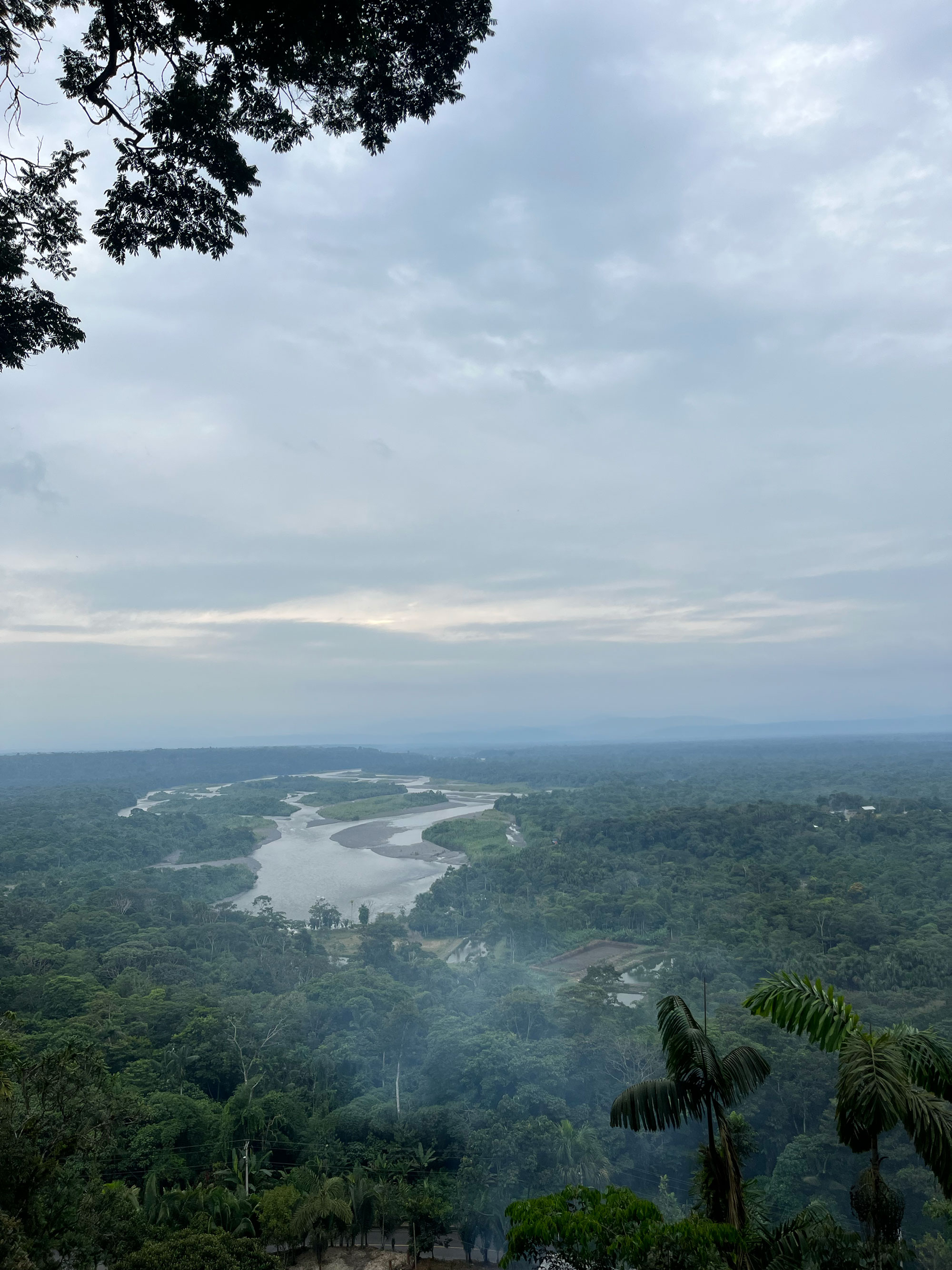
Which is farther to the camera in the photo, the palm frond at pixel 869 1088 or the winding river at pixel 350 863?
the winding river at pixel 350 863

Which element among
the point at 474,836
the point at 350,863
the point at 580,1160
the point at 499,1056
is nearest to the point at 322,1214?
the point at 580,1160

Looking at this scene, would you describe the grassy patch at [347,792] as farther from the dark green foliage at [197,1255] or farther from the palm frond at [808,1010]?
the palm frond at [808,1010]

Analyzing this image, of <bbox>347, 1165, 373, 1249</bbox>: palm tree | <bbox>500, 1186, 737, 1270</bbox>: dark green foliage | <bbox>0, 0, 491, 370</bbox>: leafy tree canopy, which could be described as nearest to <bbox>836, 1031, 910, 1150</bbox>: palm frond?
<bbox>500, 1186, 737, 1270</bbox>: dark green foliage

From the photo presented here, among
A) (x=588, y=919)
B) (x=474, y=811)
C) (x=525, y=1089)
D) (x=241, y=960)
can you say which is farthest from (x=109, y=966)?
(x=474, y=811)

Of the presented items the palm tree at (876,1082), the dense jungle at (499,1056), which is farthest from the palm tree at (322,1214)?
the palm tree at (876,1082)

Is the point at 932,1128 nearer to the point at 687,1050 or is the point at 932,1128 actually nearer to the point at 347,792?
the point at 687,1050

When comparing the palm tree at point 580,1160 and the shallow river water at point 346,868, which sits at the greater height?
the palm tree at point 580,1160
